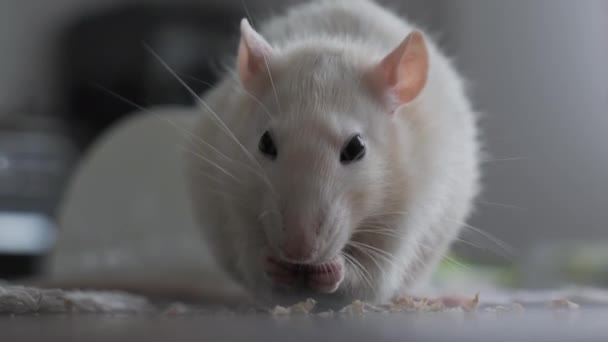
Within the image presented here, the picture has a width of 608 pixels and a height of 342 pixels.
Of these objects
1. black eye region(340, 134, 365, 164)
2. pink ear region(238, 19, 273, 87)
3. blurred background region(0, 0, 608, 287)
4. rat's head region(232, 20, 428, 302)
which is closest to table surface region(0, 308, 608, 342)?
rat's head region(232, 20, 428, 302)

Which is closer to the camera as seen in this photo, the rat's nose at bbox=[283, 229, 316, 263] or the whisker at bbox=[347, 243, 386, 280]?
the rat's nose at bbox=[283, 229, 316, 263]

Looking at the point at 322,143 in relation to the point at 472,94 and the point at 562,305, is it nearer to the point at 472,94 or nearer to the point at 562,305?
the point at 562,305

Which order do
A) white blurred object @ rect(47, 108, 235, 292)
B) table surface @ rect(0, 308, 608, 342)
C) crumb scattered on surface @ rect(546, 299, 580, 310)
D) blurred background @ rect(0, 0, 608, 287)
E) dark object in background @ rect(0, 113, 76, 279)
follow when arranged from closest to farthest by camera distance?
table surface @ rect(0, 308, 608, 342)
crumb scattered on surface @ rect(546, 299, 580, 310)
white blurred object @ rect(47, 108, 235, 292)
blurred background @ rect(0, 0, 608, 287)
dark object in background @ rect(0, 113, 76, 279)

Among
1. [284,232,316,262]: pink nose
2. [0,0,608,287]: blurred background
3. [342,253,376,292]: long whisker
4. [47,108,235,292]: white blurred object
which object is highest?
[0,0,608,287]: blurred background

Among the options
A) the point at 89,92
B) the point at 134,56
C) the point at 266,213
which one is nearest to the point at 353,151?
the point at 266,213

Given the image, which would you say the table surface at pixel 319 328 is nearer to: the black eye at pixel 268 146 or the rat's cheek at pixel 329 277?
the rat's cheek at pixel 329 277

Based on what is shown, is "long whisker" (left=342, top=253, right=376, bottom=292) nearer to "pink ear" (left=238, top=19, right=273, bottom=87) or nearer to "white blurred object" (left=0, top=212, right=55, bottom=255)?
"pink ear" (left=238, top=19, right=273, bottom=87)

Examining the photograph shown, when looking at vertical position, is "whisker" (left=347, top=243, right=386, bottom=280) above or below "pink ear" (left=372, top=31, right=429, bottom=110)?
below

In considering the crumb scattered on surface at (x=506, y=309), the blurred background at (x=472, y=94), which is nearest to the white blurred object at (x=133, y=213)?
the blurred background at (x=472, y=94)
